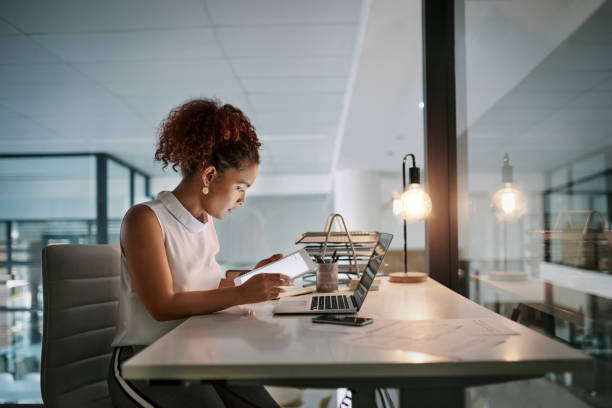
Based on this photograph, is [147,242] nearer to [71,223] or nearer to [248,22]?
[248,22]

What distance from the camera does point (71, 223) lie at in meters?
3.89

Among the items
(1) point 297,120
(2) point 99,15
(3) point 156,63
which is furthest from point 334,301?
(1) point 297,120

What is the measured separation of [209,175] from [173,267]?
0.93ft

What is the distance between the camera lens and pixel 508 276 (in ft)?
4.24

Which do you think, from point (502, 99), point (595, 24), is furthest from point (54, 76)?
point (595, 24)

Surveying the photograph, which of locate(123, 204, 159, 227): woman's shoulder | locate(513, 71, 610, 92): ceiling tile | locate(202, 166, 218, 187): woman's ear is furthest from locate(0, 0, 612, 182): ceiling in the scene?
locate(123, 204, 159, 227): woman's shoulder

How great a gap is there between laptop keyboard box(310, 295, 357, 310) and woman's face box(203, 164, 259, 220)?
381 mm

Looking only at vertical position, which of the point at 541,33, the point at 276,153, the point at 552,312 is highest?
the point at 276,153

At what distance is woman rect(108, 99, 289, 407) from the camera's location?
3.28 feet

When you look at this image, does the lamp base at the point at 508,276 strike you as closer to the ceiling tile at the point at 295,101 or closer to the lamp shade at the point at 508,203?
the lamp shade at the point at 508,203

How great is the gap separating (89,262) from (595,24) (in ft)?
4.56

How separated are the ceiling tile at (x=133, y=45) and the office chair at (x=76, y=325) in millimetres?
1941

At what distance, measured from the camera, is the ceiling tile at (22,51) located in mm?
2783

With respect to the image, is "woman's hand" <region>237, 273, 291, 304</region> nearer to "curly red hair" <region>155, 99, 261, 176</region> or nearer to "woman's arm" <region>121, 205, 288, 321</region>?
"woman's arm" <region>121, 205, 288, 321</region>
